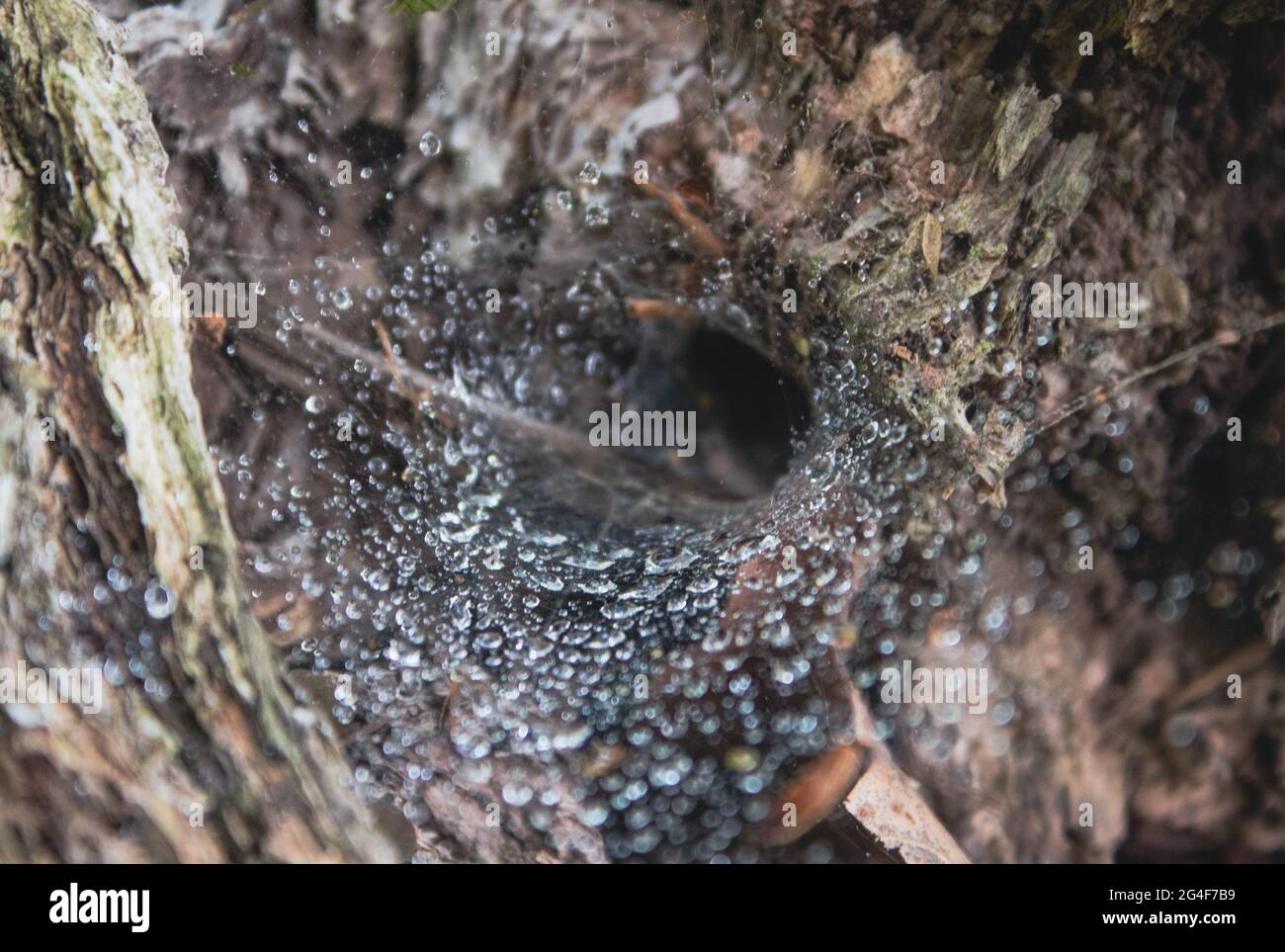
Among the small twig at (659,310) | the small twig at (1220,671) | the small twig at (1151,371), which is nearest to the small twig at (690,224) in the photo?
the small twig at (659,310)

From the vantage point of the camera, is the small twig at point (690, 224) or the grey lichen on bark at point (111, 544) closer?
the grey lichen on bark at point (111, 544)

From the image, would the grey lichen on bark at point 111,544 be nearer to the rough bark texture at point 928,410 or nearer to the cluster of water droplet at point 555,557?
the rough bark texture at point 928,410

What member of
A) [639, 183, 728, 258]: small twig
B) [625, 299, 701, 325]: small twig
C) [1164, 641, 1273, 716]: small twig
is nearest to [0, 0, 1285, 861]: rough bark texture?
[1164, 641, 1273, 716]: small twig

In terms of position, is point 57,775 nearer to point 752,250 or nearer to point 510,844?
point 510,844

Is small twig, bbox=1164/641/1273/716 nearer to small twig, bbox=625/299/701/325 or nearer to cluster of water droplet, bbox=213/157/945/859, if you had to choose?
cluster of water droplet, bbox=213/157/945/859

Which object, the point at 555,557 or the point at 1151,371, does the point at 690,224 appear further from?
the point at 1151,371

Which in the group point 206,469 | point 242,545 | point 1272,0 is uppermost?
point 1272,0
